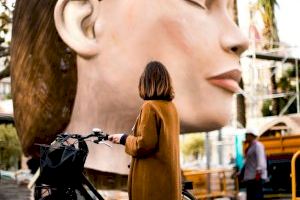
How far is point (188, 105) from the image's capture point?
5.38 meters

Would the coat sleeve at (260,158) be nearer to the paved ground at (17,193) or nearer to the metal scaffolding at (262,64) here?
the paved ground at (17,193)

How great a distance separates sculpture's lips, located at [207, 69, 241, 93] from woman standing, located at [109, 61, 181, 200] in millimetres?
1567

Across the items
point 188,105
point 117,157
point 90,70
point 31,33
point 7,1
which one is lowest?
point 117,157

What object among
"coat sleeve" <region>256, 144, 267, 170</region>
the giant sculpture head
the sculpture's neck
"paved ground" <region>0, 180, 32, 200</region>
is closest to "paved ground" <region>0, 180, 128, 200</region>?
"paved ground" <region>0, 180, 32, 200</region>

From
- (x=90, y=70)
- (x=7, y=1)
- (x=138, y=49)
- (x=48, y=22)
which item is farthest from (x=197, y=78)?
(x=7, y=1)

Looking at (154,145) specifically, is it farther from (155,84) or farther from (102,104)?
(102,104)

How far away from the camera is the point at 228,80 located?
215 inches

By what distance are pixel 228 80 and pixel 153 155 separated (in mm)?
1877

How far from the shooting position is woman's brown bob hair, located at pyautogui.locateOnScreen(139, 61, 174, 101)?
12.7 feet

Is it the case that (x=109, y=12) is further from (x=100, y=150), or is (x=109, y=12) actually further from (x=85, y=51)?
(x=100, y=150)

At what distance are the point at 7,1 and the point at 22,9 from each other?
2.26 m

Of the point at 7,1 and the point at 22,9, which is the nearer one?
the point at 22,9

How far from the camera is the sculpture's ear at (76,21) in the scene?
5375 mm

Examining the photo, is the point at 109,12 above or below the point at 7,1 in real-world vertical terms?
below
